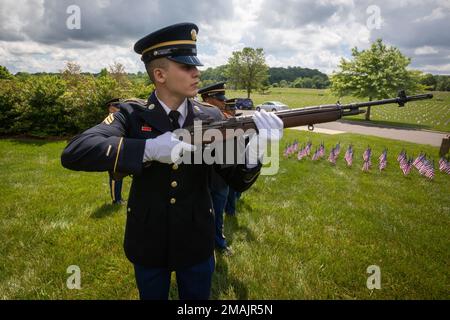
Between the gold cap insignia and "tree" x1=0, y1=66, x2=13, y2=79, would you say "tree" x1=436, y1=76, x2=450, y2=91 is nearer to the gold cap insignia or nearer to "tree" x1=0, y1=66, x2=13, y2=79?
the gold cap insignia

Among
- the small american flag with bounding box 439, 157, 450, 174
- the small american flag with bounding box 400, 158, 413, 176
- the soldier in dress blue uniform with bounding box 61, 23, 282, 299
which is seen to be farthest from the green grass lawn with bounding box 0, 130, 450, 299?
the soldier in dress blue uniform with bounding box 61, 23, 282, 299

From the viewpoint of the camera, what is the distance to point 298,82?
13812cm

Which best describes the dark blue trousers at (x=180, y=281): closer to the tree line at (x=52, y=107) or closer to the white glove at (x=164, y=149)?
the white glove at (x=164, y=149)

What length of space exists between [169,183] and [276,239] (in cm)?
347

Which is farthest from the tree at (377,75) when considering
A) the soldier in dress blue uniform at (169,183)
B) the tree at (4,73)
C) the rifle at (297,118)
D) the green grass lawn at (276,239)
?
the tree at (4,73)

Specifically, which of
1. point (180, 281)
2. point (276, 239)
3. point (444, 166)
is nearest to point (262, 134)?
point (180, 281)

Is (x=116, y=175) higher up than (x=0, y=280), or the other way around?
(x=116, y=175)

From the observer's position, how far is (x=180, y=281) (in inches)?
97.3

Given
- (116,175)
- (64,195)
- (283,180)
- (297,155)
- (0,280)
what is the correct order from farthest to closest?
(297,155) → (283,180) → (64,195) → (0,280) → (116,175)

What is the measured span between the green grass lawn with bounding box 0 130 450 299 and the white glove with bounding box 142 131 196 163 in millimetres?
2616

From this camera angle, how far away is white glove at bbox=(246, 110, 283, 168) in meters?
2.37
